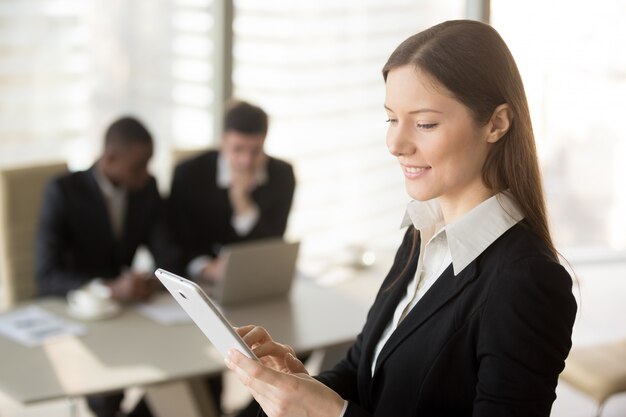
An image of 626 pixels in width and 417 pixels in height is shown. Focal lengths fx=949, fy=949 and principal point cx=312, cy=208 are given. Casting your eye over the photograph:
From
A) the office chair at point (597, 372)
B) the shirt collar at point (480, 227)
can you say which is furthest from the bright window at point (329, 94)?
the shirt collar at point (480, 227)

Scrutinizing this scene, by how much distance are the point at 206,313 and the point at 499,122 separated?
2.10 feet

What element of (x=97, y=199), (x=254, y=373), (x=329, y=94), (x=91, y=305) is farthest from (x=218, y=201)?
(x=254, y=373)

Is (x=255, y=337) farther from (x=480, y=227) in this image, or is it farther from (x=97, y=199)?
(x=97, y=199)

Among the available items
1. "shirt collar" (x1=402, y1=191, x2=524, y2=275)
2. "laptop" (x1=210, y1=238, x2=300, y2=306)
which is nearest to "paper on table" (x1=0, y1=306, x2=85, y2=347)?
"laptop" (x1=210, y1=238, x2=300, y2=306)

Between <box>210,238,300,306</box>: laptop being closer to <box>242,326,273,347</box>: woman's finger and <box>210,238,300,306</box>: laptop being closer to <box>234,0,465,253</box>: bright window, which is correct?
<box>242,326,273,347</box>: woman's finger

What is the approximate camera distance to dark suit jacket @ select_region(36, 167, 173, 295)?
3797mm

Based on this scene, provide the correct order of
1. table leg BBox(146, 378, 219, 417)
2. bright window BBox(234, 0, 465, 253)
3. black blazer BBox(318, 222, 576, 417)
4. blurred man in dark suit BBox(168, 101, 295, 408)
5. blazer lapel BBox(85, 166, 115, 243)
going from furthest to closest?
bright window BBox(234, 0, 465, 253) → blurred man in dark suit BBox(168, 101, 295, 408) → blazer lapel BBox(85, 166, 115, 243) → table leg BBox(146, 378, 219, 417) → black blazer BBox(318, 222, 576, 417)

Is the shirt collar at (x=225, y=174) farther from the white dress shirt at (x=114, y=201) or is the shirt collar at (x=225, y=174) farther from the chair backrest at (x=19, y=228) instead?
the chair backrest at (x=19, y=228)

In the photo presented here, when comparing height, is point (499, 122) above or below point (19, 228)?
above

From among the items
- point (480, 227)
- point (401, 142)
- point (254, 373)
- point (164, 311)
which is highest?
point (401, 142)

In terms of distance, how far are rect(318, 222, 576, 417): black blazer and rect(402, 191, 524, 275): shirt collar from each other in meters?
0.01

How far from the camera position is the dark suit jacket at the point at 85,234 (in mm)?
3797

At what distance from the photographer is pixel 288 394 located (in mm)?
1689

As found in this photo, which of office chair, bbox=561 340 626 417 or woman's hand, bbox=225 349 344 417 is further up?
woman's hand, bbox=225 349 344 417
